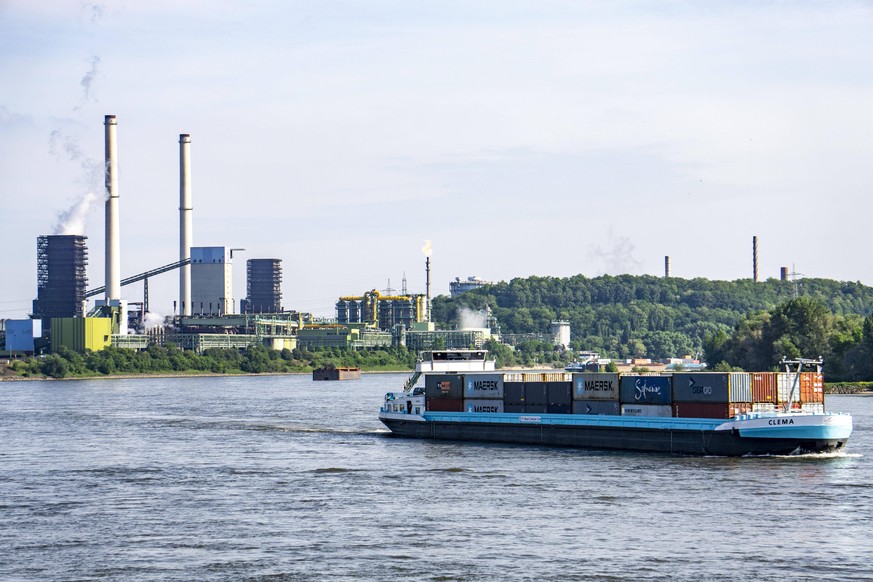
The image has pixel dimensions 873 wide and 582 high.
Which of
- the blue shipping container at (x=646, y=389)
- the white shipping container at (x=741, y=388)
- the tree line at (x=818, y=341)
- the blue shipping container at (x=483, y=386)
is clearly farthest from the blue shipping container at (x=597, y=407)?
the tree line at (x=818, y=341)

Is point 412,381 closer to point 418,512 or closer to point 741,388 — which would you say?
point 741,388

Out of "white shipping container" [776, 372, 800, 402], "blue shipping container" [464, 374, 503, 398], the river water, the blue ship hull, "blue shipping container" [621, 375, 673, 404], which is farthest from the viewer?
"blue shipping container" [464, 374, 503, 398]

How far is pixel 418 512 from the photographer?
198 feet

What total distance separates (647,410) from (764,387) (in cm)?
821

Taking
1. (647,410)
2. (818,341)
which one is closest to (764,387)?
(647,410)

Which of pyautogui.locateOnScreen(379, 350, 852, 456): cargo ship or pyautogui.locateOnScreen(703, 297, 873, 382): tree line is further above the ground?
pyautogui.locateOnScreen(703, 297, 873, 382): tree line

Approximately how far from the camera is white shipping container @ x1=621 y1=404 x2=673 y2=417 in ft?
274

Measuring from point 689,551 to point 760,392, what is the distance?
1235 inches

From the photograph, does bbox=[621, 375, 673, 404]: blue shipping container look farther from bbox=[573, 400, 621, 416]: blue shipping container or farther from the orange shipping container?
the orange shipping container

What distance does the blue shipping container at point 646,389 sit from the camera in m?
83.2

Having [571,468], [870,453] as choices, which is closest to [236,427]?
[571,468]

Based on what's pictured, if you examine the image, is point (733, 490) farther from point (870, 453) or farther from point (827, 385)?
point (827, 385)

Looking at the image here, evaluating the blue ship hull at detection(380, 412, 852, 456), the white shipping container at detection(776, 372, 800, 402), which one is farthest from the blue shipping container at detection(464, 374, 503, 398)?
the white shipping container at detection(776, 372, 800, 402)

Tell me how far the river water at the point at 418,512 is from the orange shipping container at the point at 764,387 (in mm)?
4084
